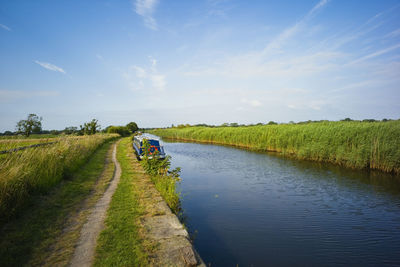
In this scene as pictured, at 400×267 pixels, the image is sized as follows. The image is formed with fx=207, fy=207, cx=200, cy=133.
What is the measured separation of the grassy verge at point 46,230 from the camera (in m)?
3.43

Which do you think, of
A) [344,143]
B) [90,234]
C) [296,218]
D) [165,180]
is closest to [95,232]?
[90,234]

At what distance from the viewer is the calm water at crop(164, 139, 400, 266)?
5.08 m

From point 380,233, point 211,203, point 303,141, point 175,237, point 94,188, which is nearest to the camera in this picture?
point 175,237

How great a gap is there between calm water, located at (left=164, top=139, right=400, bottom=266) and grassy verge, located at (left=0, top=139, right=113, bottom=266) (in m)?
3.02

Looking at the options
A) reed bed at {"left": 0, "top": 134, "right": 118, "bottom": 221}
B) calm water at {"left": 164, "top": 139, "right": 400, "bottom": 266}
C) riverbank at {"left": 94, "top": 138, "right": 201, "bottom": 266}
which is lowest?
calm water at {"left": 164, "top": 139, "right": 400, "bottom": 266}

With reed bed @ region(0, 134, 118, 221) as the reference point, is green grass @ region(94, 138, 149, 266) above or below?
below

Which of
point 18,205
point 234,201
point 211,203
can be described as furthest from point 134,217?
point 234,201

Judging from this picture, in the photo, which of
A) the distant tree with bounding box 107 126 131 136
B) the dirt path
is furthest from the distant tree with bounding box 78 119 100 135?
the dirt path

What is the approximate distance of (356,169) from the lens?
42.8ft

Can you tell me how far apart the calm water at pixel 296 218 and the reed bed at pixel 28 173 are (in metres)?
4.53

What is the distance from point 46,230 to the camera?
4.32 m

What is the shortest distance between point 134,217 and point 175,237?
1.45m

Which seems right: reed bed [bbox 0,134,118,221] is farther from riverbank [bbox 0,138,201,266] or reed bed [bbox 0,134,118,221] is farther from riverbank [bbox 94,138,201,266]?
riverbank [bbox 94,138,201,266]

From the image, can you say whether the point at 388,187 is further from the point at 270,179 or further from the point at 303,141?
the point at 303,141
